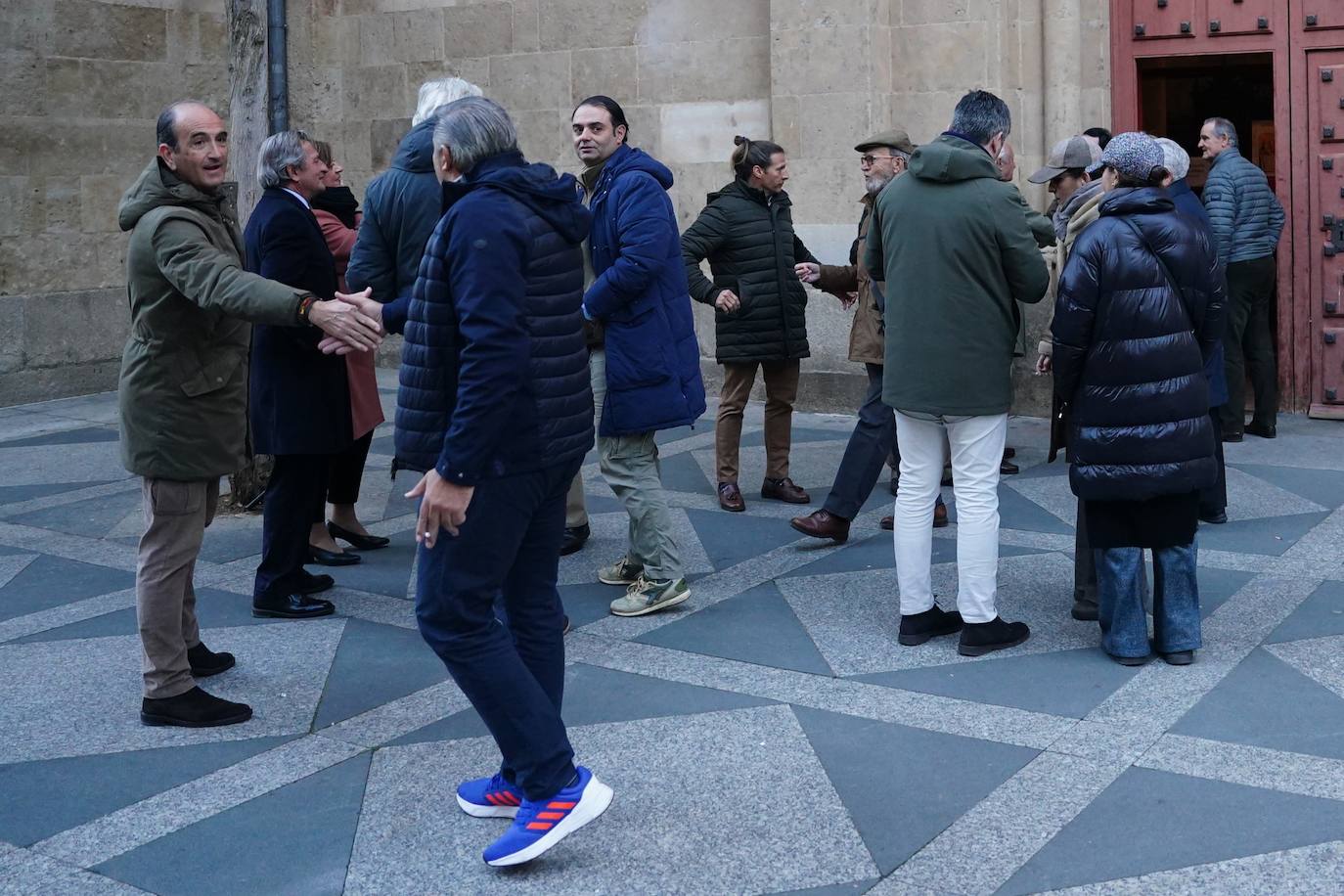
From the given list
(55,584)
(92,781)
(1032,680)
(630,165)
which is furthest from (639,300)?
(55,584)

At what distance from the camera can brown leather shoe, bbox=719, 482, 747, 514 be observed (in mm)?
7531

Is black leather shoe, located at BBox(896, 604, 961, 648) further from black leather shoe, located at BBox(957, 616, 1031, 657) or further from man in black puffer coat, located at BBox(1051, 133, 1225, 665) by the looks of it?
man in black puffer coat, located at BBox(1051, 133, 1225, 665)

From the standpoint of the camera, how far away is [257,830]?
3.94 meters

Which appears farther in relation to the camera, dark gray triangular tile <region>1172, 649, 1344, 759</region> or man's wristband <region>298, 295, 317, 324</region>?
man's wristband <region>298, 295, 317, 324</region>

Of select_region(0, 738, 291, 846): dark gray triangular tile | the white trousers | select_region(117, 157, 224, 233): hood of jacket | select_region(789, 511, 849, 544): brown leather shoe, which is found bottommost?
select_region(0, 738, 291, 846): dark gray triangular tile

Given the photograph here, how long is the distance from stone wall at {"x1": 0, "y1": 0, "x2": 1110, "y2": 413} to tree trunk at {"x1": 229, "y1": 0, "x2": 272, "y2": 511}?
→ 3747 millimetres

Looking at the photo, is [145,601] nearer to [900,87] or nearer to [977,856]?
[977,856]

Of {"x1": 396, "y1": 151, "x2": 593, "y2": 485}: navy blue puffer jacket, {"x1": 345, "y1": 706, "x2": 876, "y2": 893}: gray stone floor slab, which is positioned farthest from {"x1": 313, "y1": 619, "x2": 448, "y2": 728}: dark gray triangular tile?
{"x1": 396, "y1": 151, "x2": 593, "y2": 485}: navy blue puffer jacket

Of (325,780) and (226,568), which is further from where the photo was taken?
(226,568)

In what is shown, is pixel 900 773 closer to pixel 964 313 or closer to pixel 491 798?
pixel 491 798

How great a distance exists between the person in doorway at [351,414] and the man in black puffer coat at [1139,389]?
2.87 metres

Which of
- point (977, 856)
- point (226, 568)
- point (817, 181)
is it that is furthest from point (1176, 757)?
point (817, 181)

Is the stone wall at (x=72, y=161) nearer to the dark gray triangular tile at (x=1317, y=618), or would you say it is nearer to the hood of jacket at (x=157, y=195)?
the hood of jacket at (x=157, y=195)

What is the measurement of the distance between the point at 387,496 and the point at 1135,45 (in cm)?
563
